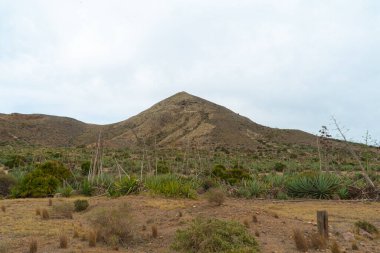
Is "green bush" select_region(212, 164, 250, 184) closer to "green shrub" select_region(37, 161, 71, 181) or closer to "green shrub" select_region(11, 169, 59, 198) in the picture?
"green shrub" select_region(37, 161, 71, 181)

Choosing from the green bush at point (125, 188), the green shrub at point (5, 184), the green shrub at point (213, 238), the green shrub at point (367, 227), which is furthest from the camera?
the green shrub at point (5, 184)

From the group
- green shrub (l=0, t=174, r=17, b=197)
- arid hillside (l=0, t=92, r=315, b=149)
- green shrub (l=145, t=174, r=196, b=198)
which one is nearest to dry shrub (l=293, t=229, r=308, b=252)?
green shrub (l=145, t=174, r=196, b=198)

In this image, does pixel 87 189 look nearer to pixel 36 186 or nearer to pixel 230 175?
pixel 36 186

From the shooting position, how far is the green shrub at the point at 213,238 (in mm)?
8903

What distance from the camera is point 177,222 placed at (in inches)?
468

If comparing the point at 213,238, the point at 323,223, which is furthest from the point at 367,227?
the point at 213,238

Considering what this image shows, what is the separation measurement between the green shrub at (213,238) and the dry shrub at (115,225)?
1.42m

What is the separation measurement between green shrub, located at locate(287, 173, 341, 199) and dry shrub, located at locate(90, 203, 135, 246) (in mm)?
9155

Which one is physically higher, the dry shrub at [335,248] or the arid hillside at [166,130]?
the arid hillside at [166,130]

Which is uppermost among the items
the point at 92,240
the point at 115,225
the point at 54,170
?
the point at 54,170

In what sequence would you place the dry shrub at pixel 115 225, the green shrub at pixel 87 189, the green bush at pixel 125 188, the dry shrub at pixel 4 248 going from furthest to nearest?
the green shrub at pixel 87 189 < the green bush at pixel 125 188 < the dry shrub at pixel 115 225 < the dry shrub at pixel 4 248

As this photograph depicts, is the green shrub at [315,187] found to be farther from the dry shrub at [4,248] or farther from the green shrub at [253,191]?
the dry shrub at [4,248]

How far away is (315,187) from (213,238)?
9935 millimetres

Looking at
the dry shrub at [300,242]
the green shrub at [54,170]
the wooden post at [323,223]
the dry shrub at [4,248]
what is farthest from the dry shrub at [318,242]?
the green shrub at [54,170]
